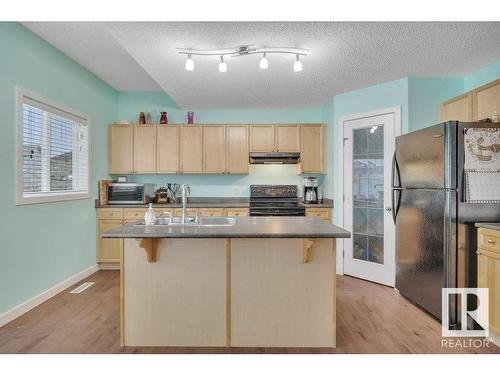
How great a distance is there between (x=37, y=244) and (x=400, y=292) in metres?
3.77

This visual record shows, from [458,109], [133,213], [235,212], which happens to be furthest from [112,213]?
[458,109]

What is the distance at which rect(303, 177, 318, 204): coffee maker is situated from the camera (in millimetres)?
4973

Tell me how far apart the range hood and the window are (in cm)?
234

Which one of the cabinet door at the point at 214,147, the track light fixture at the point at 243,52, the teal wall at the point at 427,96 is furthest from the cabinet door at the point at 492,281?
the cabinet door at the point at 214,147

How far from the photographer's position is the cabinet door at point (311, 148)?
16.3ft

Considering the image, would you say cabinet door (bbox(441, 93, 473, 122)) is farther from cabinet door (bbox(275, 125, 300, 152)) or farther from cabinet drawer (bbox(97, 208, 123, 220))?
cabinet drawer (bbox(97, 208, 123, 220))

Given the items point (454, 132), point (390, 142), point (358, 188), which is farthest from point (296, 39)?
point (358, 188)

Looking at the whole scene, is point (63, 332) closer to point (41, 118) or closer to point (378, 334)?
point (41, 118)

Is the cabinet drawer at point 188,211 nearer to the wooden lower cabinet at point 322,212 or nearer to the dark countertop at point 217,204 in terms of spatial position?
the dark countertop at point 217,204

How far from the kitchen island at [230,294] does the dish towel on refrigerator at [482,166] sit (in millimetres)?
1287

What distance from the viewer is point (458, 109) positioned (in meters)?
3.32

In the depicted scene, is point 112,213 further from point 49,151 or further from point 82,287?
point 49,151

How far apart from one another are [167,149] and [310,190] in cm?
229

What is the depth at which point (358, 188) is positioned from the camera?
4207 millimetres
